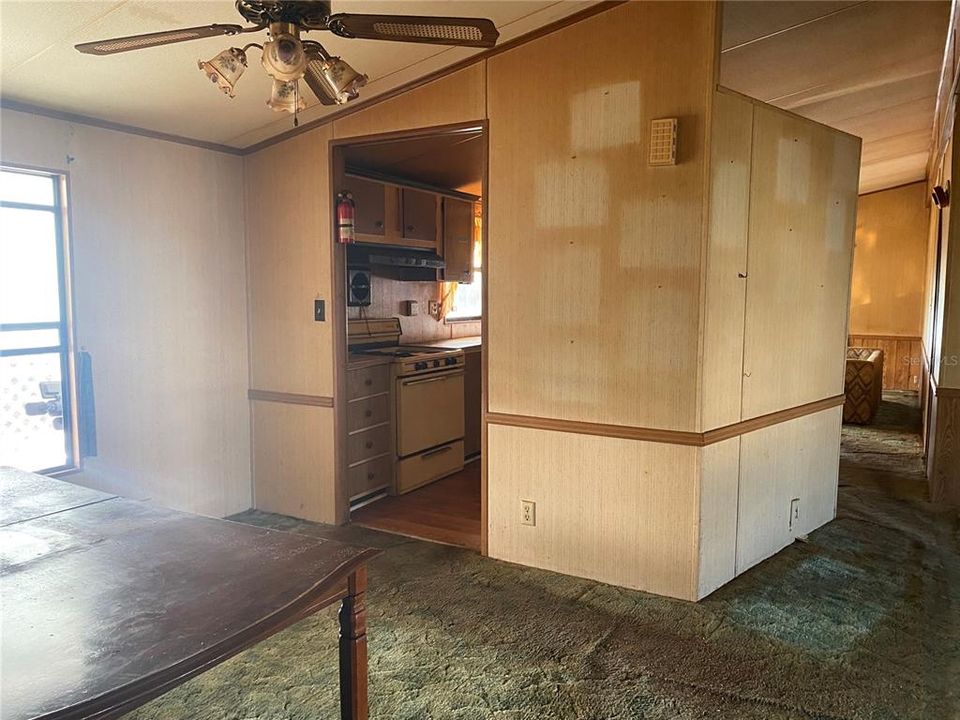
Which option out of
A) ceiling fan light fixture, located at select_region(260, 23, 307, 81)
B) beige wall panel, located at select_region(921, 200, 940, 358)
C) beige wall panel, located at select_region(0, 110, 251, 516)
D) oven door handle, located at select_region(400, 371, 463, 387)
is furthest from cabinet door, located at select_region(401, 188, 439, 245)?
beige wall panel, located at select_region(921, 200, 940, 358)

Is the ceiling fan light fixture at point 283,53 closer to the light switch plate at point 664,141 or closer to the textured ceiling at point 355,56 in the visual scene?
the textured ceiling at point 355,56

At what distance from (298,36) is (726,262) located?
2007 mm

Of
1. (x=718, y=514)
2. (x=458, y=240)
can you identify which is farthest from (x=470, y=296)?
(x=718, y=514)

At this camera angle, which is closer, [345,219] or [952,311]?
[345,219]

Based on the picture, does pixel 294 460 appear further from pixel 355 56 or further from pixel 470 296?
pixel 470 296

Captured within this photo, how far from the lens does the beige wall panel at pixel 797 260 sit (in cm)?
321

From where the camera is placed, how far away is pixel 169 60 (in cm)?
285

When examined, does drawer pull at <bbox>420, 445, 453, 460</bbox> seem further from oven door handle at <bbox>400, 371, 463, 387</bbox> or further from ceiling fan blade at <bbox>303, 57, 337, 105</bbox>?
ceiling fan blade at <bbox>303, 57, 337, 105</bbox>

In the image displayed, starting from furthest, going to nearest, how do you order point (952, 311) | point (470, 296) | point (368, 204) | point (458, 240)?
point (470, 296)
point (458, 240)
point (368, 204)
point (952, 311)

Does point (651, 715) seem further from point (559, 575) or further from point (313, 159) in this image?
point (313, 159)

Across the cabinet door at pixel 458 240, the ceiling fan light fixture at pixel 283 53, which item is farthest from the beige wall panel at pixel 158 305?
the ceiling fan light fixture at pixel 283 53

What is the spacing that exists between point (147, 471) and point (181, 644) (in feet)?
8.92

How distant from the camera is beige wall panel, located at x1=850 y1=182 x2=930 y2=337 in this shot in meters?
9.35

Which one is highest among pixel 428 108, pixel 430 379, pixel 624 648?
pixel 428 108
